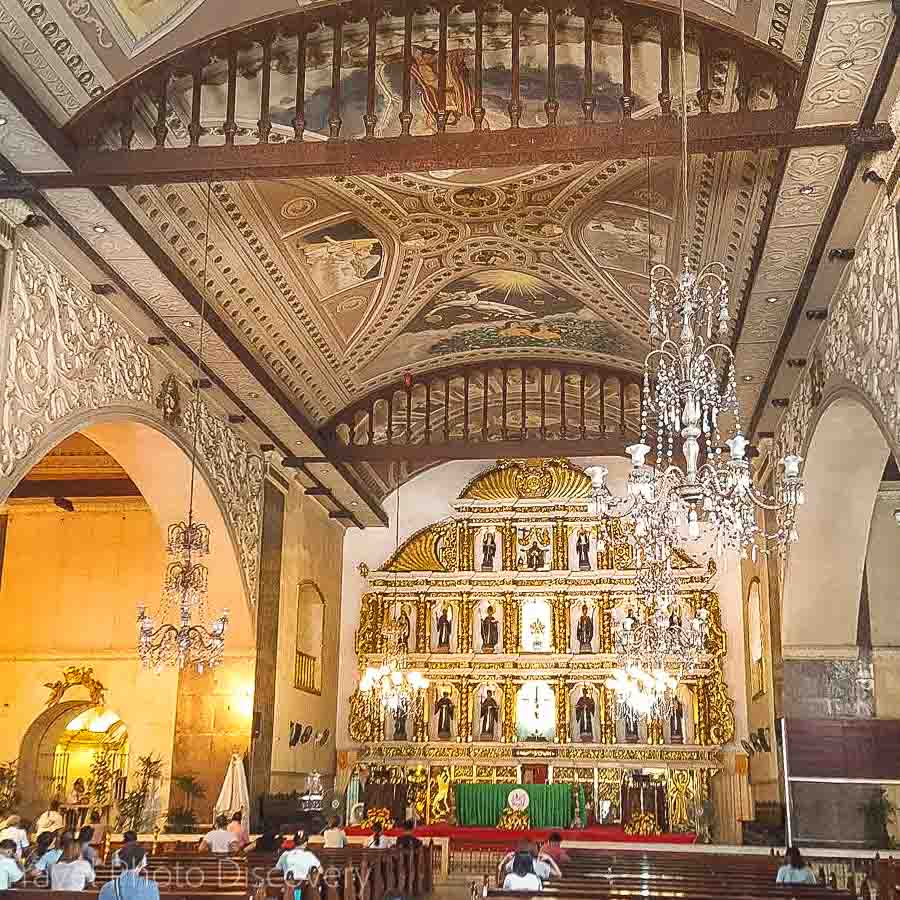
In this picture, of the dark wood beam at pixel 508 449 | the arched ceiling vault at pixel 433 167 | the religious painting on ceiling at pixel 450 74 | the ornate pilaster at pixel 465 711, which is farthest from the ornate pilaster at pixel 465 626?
the religious painting on ceiling at pixel 450 74

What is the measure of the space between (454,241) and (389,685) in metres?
8.35

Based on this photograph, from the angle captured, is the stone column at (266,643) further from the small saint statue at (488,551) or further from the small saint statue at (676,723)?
the small saint statue at (676,723)

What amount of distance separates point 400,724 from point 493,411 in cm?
594

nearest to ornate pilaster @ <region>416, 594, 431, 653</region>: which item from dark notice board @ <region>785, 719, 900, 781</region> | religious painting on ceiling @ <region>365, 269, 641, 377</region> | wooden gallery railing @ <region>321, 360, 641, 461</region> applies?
wooden gallery railing @ <region>321, 360, 641, 461</region>

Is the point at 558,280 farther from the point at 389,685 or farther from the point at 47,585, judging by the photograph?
the point at 47,585

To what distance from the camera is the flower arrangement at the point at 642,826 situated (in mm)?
18984

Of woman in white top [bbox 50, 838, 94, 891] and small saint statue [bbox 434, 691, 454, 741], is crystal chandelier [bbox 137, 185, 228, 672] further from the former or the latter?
small saint statue [bbox 434, 691, 454, 741]

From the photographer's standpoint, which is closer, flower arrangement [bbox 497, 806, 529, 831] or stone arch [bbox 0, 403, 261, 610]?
stone arch [bbox 0, 403, 261, 610]

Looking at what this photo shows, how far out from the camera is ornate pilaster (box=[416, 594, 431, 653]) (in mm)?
21438

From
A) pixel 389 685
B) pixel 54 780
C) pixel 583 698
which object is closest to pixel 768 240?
pixel 389 685

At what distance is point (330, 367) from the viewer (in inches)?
622

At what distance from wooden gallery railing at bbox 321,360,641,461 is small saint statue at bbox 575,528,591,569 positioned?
8.10 ft

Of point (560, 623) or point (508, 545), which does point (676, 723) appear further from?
point (508, 545)

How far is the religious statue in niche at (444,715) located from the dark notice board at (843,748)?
7728mm
